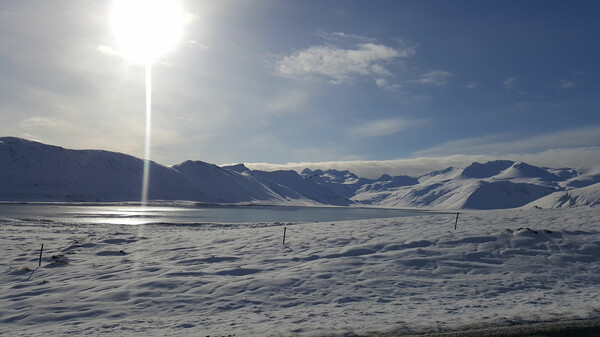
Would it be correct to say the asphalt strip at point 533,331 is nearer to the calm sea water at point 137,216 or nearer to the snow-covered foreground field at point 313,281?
the snow-covered foreground field at point 313,281

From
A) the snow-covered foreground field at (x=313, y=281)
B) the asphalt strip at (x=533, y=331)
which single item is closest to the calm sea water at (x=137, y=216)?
the snow-covered foreground field at (x=313, y=281)

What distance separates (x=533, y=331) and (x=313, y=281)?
8.17 m

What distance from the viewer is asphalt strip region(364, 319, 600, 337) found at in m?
10.2

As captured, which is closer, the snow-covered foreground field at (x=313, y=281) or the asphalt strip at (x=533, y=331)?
the asphalt strip at (x=533, y=331)

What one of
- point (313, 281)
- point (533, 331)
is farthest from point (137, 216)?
point (533, 331)

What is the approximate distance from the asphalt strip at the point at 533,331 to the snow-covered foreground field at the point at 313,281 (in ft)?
2.07

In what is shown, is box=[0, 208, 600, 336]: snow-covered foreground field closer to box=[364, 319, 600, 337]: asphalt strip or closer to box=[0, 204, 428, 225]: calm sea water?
box=[364, 319, 600, 337]: asphalt strip

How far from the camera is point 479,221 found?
2856 cm

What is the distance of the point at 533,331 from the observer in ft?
34.3

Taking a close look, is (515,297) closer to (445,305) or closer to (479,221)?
(445,305)

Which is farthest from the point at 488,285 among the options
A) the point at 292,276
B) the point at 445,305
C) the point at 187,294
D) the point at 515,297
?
the point at 187,294

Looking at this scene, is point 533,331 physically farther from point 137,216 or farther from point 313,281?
point 137,216

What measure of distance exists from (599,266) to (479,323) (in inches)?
466

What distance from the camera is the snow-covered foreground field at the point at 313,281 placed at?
1216 centimetres
